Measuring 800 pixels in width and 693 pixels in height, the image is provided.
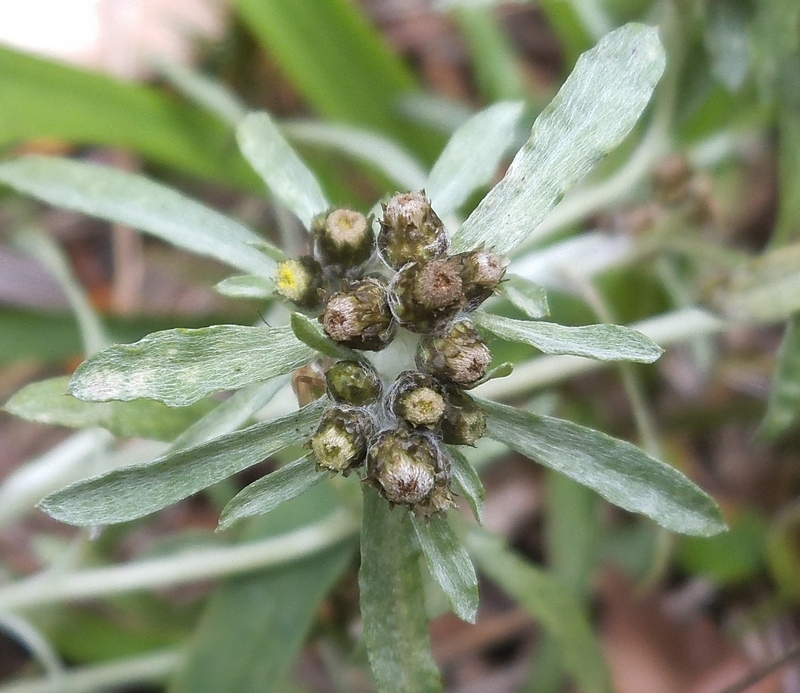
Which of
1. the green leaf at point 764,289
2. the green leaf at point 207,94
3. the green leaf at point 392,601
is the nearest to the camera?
the green leaf at point 392,601

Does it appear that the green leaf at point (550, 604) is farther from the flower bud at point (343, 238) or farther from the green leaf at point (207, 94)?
the green leaf at point (207, 94)

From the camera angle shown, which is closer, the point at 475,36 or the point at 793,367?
the point at 793,367

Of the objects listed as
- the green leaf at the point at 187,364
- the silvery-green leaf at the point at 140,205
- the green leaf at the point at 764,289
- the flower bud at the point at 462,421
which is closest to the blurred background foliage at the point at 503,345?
the green leaf at the point at 764,289

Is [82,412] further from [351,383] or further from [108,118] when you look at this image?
[108,118]

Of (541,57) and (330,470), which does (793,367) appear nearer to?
(330,470)

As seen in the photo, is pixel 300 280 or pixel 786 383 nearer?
pixel 300 280

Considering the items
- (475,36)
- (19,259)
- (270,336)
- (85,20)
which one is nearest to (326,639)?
(270,336)

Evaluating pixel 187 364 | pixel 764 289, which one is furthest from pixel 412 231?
pixel 764 289
